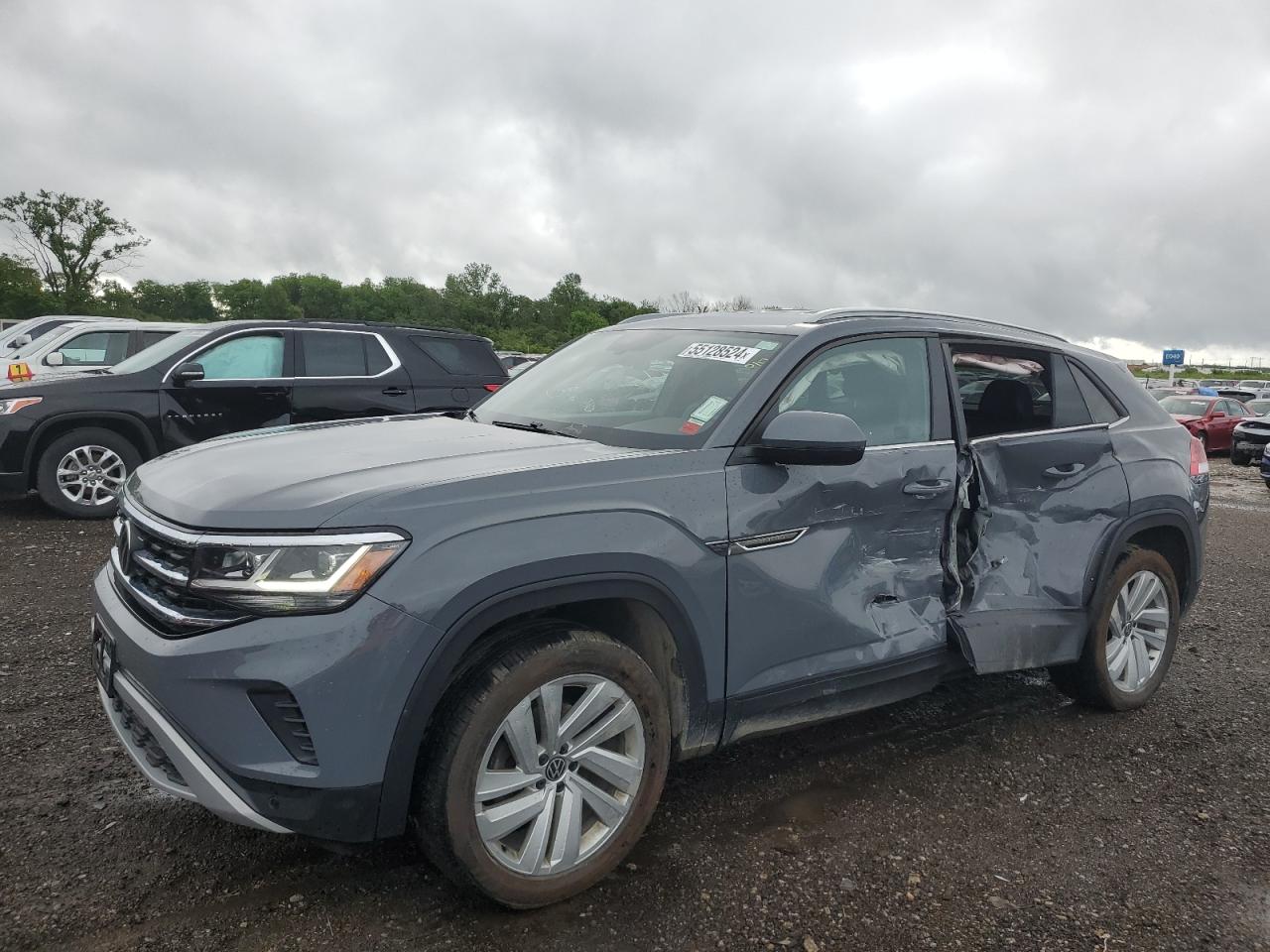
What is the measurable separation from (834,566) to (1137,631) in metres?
2.08

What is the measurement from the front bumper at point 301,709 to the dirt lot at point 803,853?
47 centimetres

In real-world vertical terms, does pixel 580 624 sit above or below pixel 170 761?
above

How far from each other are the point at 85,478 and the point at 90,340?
481 centimetres

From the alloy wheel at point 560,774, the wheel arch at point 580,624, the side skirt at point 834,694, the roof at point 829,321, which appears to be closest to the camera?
the wheel arch at point 580,624

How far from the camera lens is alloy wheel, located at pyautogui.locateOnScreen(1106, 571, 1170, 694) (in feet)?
13.8

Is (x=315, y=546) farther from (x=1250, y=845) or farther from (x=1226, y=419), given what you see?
(x=1226, y=419)

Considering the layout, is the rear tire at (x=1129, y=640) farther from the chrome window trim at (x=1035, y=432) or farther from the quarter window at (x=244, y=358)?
the quarter window at (x=244, y=358)

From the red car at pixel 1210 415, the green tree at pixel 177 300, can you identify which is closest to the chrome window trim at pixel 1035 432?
the red car at pixel 1210 415

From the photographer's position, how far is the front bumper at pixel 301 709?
2248 millimetres

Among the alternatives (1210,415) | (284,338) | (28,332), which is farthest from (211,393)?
(1210,415)

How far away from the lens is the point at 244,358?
8.61m

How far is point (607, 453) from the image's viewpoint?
115 inches

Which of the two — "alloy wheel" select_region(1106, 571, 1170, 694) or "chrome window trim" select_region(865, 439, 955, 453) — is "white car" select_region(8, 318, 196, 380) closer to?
"chrome window trim" select_region(865, 439, 955, 453)

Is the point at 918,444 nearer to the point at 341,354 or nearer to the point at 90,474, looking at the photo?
the point at 341,354
